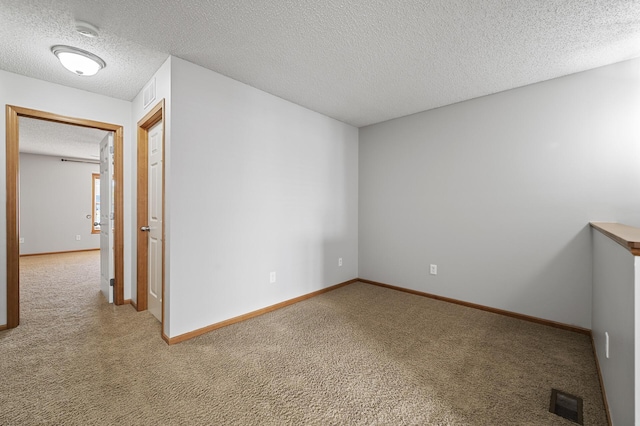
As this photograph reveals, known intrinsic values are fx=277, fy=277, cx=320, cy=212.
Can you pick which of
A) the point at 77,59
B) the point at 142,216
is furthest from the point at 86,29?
the point at 142,216

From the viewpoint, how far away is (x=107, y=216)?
3.41 metres

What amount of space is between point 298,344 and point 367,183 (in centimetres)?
262

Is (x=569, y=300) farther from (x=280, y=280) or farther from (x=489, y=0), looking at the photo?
(x=280, y=280)

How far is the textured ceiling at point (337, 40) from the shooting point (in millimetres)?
1768

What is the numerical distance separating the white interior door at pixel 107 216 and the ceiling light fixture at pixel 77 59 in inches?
43.1

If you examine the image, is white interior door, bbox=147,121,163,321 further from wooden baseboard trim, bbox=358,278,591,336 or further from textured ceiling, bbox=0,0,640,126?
wooden baseboard trim, bbox=358,278,591,336

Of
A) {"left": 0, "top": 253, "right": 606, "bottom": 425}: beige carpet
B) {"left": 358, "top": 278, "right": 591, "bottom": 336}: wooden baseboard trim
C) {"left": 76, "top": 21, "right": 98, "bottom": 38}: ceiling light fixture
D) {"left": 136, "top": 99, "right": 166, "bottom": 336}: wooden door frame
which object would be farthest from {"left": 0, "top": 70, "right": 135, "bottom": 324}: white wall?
{"left": 358, "top": 278, "right": 591, "bottom": 336}: wooden baseboard trim

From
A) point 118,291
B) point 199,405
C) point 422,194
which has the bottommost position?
point 199,405

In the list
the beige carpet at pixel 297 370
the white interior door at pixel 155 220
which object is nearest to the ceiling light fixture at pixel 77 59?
the white interior door at pixel 155 220

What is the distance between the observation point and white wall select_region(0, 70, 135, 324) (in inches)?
99.3

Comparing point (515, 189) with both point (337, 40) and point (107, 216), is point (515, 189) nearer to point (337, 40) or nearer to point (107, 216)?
point (337, 40)

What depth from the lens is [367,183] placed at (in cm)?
423

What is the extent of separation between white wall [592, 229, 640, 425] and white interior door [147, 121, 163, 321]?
3.21 meters

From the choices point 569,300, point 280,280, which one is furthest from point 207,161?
point 569,300
